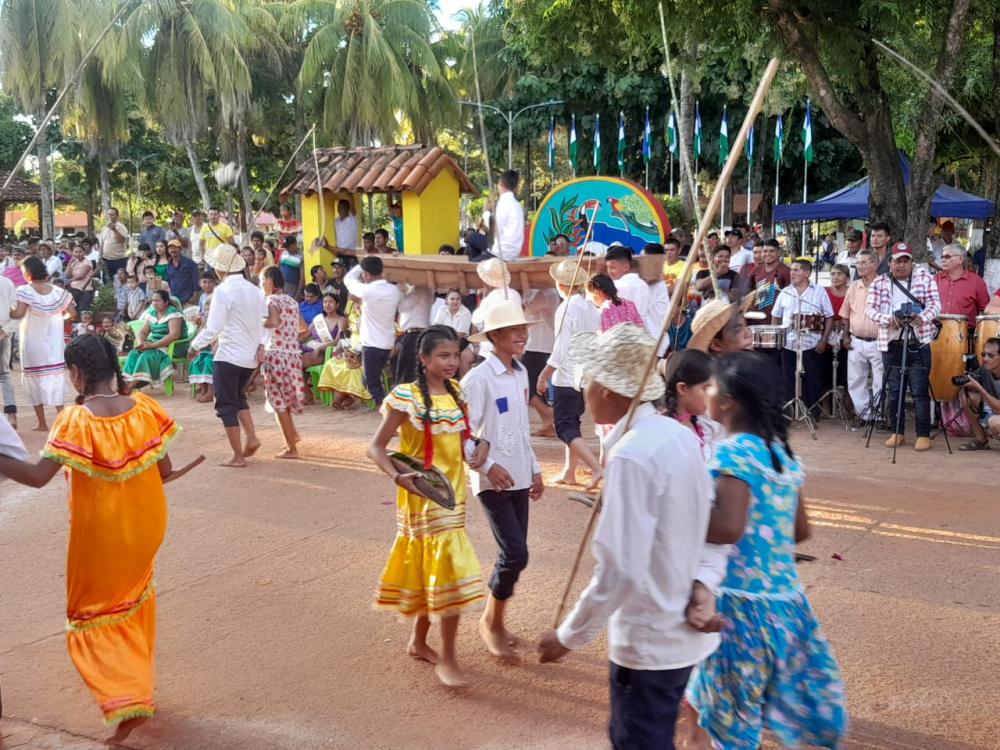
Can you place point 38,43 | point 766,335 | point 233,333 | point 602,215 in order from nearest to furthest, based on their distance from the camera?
point 233,333, point 766,335, point 602,215, point 38,43

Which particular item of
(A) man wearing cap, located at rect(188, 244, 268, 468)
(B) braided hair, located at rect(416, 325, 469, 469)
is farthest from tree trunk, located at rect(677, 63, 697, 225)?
(B) braided hair, located at rect(416, 325, 469, 469)

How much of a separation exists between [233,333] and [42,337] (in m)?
2.73

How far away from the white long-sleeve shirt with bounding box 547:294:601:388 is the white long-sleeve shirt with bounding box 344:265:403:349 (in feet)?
8.99

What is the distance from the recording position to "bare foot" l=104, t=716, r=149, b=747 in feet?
13.1

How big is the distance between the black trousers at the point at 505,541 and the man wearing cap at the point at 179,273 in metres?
12.9

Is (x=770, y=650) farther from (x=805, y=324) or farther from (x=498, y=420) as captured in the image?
(x=805, y=324)

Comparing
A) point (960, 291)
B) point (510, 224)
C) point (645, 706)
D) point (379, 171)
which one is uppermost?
point (379, 171)

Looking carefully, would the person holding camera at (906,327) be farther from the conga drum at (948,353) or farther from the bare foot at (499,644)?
the bare foot at (499,644)

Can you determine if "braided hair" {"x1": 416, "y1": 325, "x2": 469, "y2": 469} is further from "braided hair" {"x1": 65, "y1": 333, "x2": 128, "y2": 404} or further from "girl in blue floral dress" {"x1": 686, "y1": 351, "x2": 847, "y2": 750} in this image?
"girl in blue floral dress" {"x1": 686, "y1": 351, "x2": 847, "y2": 750}

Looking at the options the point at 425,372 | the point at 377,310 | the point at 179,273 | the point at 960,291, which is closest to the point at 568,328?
the point at 377,310

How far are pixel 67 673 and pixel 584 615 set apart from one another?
311 cm

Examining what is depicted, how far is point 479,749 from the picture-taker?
3.96 metres

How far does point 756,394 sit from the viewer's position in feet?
10.3

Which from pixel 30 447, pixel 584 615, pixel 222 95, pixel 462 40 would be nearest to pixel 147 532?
pixel 584 615
